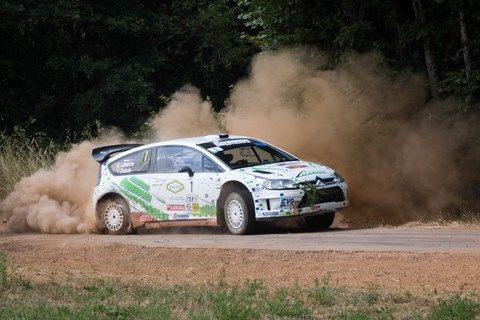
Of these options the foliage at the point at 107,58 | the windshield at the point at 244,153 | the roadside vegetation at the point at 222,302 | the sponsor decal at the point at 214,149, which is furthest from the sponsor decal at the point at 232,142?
the foliage at the point at 107,58

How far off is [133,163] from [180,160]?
3.98ft

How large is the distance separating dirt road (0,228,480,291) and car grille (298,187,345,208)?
55 cm

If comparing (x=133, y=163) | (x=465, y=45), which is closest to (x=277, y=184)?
(x=133, y=163)

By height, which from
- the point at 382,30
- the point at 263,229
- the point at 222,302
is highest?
the point at 382,30

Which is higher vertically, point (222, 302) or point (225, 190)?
point (225, 190)

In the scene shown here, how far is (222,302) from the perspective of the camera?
10.6 m

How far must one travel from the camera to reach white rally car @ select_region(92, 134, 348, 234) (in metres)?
17.1

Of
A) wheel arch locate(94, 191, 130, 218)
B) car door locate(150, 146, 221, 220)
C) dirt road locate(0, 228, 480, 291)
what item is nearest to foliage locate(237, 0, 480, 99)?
car door locate(150, 146, 221, 220)

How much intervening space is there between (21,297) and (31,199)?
10037mm

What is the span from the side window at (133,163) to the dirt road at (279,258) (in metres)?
1.55

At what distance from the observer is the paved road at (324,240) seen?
14.6 m

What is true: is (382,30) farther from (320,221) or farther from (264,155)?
(320,221)

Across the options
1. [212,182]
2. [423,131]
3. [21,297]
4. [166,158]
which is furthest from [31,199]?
[21,297]

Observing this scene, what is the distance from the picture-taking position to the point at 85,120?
37844 mm
